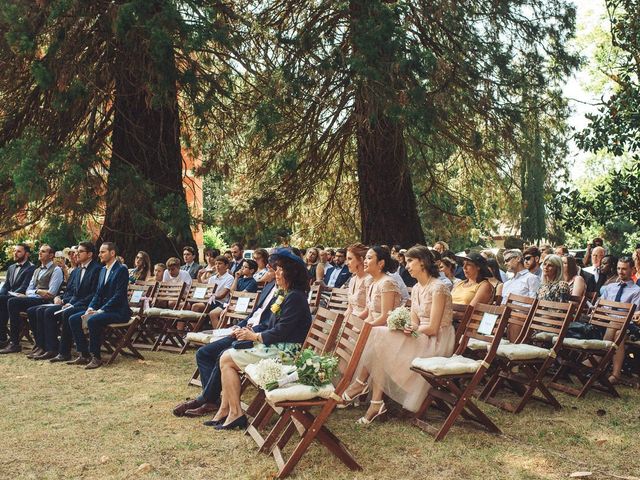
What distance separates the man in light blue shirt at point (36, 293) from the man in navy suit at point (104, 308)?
1741mm

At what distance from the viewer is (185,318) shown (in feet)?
34.9

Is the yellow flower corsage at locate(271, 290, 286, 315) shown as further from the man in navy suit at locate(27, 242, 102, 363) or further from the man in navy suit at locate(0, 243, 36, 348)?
the man in navy suit at locate(0, 243, 36, 348)

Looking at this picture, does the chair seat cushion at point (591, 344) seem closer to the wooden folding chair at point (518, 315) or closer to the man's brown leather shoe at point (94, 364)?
the wooden folding chair at point (518, 315)

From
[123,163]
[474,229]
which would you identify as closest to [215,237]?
[474,229]

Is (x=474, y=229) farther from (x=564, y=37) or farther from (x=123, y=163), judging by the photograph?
(x=123, y=163)

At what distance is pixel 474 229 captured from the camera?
57.2ft

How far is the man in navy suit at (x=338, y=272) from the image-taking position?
12898 mm

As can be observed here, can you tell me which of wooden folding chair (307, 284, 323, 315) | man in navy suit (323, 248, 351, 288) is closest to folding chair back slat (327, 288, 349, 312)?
wooden folding chair (307, 284, 323, 315)

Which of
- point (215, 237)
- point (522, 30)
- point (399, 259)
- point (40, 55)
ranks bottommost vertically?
point (215, 237)

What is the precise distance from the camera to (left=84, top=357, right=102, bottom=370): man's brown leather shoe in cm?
933

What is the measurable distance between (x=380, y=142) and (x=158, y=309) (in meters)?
5.84

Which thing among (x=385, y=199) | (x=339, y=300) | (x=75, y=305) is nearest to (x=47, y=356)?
(x=75, y=305)

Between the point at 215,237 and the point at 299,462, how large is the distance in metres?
40.1

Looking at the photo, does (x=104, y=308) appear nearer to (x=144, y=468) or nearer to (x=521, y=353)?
(x=144, y=468)
